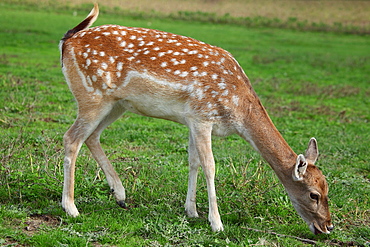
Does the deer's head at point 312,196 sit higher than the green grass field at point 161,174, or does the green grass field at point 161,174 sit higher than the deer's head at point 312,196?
the deer's head at point 312,196

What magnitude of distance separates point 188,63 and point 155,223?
1878 mm

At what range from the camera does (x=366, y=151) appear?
9.59m

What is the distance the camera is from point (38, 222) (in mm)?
5465

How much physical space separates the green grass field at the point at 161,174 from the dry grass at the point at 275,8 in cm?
1897

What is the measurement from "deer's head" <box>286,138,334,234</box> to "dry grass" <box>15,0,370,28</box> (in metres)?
29.7

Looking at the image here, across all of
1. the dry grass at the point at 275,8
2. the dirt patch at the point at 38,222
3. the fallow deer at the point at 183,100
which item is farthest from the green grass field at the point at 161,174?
the dry grass at the point at 275,8

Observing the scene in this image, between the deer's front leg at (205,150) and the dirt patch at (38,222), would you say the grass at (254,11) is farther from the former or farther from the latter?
the dirt patch at (38,222)

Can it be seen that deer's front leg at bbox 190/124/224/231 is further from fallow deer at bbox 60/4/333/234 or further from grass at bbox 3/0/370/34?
grass at bbox 3/0/370/34

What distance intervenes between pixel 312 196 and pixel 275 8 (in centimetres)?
3514

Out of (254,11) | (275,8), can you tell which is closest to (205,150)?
(254,11)

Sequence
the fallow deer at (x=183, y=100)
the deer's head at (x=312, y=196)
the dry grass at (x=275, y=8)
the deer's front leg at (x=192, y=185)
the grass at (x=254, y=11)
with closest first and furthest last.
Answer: the deer's head at (x=312, y=196) < the fallow deer at (x=183, y=100) < the deer's front leg at (x=192, y=185) < the grass at (x=254, y=11) < the dry grass at (x=275, y=8)

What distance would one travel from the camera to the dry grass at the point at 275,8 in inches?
1382

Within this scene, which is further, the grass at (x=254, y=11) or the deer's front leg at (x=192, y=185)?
the grass at (x=254, y=11)

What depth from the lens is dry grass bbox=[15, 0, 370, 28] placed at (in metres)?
35.1
